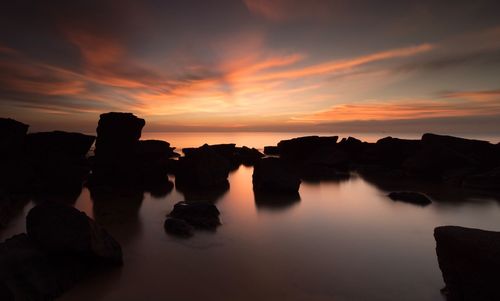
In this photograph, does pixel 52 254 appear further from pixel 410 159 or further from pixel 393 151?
pixel 393 151

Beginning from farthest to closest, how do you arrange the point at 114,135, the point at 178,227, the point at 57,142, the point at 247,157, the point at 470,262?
the point at 247,157 < the point at 57,142 < the point at 114,135 < the point at 178,227 < the point at 470,262

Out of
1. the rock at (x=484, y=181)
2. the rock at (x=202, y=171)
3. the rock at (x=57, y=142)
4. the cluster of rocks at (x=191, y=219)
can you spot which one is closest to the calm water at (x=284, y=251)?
the cluster of rocks at (x=191, y=219)

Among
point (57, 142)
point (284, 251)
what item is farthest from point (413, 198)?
point (57, 142)

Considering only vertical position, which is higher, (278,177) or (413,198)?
(278,177)

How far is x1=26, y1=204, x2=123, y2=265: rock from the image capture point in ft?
22.6

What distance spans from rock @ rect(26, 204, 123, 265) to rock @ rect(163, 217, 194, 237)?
3586mm

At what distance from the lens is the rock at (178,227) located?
11.1 metres

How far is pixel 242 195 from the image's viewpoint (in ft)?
64.1

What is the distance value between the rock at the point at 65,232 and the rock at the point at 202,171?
1391 cm

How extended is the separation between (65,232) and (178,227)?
4.90 m

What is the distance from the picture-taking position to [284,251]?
9883 mm

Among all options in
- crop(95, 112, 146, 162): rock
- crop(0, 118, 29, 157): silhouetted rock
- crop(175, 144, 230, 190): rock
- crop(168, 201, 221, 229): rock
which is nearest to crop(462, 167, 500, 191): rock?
crop(175, 144, 230, 190): rock

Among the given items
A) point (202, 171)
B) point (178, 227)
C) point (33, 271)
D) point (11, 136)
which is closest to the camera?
point (33, 271)

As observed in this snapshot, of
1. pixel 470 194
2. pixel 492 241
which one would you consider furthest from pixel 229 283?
pixel 470 194
